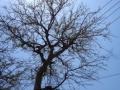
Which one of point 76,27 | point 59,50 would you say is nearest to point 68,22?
point 76,27

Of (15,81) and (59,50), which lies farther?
(15,81)

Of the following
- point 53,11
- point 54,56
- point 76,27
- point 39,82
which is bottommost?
point 39,82

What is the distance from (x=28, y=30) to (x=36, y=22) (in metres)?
0.56

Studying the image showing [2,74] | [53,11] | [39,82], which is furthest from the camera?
[2,74]

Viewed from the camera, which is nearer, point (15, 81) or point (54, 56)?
point (54, 56)

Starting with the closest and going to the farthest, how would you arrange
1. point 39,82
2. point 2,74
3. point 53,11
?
point 39,82 → point 53,11 → point 2,74

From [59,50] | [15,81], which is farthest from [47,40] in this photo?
[15,81]

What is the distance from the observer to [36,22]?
1530 cm

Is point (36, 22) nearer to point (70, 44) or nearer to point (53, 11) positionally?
point (53, 11)

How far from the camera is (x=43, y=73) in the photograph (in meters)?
15.0

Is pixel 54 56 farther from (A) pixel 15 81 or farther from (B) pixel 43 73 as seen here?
(A) pixel 15 81

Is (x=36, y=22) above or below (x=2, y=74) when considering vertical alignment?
above

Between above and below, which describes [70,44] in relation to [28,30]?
below

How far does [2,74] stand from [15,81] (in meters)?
0.77
